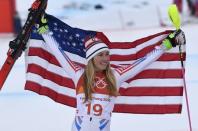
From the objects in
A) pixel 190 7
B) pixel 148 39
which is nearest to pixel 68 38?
pixel 148 39

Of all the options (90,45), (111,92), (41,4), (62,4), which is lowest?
(111,92)

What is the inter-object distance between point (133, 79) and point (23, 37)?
798 millimetres

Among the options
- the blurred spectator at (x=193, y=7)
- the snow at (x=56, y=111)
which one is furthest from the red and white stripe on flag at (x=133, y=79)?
the blurred spectator at (x=193, y=7)

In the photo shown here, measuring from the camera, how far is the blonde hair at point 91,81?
3.55 meters

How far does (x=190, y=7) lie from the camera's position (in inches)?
416

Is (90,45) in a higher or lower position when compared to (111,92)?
higher

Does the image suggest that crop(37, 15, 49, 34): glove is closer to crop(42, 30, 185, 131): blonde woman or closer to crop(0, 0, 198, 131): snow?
crop(42, 30, 185, 131): blonde woman

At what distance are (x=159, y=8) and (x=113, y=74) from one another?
6.94 metres

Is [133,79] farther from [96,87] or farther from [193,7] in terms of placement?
[193,7]

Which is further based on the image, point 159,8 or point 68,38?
point 159,8

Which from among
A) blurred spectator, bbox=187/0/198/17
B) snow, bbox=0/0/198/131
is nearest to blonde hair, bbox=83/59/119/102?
snow, bbox=0/0/198/131

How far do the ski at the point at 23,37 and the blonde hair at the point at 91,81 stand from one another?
60 centimetres

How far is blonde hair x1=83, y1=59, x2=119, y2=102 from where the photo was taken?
11.6 feet

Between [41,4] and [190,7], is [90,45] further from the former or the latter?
[190,7]
